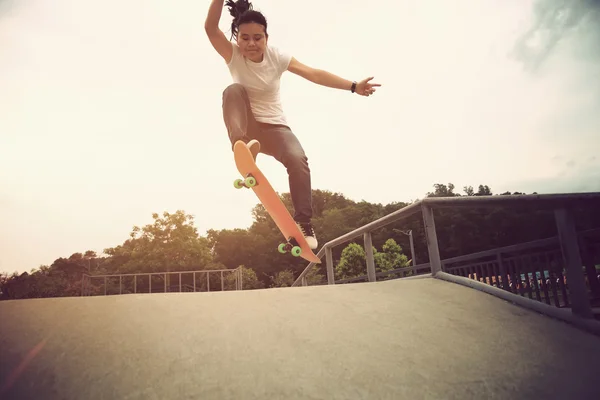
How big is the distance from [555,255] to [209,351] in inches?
131

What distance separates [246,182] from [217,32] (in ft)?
4.53

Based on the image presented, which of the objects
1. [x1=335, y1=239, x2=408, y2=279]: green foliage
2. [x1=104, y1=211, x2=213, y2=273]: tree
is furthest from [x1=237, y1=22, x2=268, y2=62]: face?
[x1=104, y1=211, x2=213, y2=273]: tree

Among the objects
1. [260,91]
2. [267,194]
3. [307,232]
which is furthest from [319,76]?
[307,232]

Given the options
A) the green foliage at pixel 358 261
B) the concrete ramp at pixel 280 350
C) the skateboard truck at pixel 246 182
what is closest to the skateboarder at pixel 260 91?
the skateboard truck at pixel 246 182

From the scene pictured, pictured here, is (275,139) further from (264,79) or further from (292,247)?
(292,247)

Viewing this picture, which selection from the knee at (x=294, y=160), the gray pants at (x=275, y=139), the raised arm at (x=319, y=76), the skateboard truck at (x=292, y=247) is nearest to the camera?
the gray pants at (x=275, y=139)

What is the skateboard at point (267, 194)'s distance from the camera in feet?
10.8

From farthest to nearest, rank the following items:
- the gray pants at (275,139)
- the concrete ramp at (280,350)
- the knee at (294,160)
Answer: the knee at (294,160)
the gray pants at (275,139)
the concrete ramp at (280,350)

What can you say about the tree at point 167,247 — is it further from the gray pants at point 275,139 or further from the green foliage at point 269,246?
the gray pants at point 275,139

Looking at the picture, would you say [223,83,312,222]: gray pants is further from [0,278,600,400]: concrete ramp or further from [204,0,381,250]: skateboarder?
[0,278,600,400]: concrete ramp

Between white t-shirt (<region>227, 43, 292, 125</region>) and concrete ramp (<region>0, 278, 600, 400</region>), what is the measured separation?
2.06 meters

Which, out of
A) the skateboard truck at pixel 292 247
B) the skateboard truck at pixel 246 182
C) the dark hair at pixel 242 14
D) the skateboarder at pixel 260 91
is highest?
the dark hair at pixel 242 14

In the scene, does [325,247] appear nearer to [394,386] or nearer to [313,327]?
[313,327]

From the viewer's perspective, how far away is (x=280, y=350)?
1562mm
